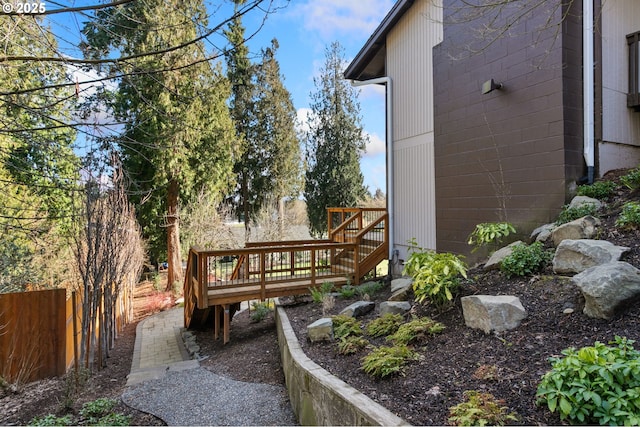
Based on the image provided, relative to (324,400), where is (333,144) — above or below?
above

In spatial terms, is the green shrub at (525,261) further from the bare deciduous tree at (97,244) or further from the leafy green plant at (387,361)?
the bare deciduous tree at (97,244)

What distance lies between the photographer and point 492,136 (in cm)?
555

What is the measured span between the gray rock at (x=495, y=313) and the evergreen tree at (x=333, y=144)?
12815 mm

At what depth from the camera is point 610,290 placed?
8.12ft

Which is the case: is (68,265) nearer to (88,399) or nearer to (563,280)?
(88,399)

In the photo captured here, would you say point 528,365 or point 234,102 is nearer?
point 528,365

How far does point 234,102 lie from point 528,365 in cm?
1745

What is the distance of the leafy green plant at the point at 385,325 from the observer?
3523 mm

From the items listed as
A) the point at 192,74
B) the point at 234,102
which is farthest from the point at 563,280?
the point at 234,102

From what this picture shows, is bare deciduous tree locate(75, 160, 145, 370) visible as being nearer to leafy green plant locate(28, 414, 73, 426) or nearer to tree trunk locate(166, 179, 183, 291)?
leafy green plant locate(28, 414, 73, 426)

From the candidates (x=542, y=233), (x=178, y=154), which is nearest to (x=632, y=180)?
(x=542, y=233)

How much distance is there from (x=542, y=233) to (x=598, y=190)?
0.92 metres

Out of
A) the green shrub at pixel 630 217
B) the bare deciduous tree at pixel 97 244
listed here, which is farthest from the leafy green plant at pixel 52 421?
the green shrub at pixel 630 217

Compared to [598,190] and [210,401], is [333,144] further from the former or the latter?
[210,401]
